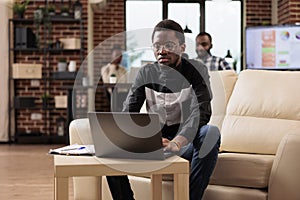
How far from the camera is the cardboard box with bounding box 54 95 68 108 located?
773cm

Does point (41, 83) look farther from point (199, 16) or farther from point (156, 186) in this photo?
point (156, 186)

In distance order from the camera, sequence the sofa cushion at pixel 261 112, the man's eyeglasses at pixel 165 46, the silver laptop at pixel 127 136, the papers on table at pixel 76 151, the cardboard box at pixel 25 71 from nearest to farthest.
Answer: the silver laptop at pixel 127 136 → the papers on table at pixel 76 151 → the man's eyeglasses at pixel 165 46 → the sofa cushion at pixel 261 112 → the cardboard box at pixel 25 71

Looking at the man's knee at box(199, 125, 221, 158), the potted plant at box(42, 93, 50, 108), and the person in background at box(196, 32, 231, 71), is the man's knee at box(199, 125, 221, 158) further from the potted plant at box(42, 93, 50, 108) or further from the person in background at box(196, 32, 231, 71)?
the potted plant at box(42, 93, 50, 108)

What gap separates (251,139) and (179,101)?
0.60 meters

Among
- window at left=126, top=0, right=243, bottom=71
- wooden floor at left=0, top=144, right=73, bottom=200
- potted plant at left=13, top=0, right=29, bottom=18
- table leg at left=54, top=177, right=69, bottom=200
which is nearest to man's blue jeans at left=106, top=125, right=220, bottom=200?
table leg at left=54, top=177, right=69, bottom=200

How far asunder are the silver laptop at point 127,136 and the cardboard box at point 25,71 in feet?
18.3

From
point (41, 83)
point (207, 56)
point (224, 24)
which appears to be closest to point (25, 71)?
point (41, 83)

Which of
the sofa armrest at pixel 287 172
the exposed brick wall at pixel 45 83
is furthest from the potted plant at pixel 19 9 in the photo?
the sofa armrest at pixel 287 172

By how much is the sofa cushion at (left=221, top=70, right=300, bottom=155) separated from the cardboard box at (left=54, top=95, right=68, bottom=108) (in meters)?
4.55

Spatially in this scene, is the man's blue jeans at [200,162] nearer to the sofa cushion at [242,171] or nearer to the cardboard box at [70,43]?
the sofa cushion at [242,171]

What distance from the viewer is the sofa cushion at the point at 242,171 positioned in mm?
2832

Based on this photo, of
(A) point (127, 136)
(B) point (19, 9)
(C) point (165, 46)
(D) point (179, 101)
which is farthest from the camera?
(B) point (19, 9)

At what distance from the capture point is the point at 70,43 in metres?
7.78

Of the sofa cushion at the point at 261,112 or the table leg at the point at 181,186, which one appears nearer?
the table leg at the point at 181,186
